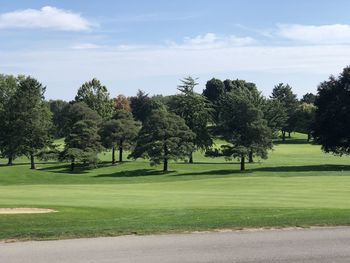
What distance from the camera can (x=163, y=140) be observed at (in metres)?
58.4

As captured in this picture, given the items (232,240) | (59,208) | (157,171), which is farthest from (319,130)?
(232,240)

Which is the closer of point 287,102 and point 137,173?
point 137,173

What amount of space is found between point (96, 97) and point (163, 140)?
46.2m

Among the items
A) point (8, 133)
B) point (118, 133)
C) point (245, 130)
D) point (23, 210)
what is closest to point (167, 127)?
point (245, 130)

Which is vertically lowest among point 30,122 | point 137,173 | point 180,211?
point 137,173

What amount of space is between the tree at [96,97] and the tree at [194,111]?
25.3 meters

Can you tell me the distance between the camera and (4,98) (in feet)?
264

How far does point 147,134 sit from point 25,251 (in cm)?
4895

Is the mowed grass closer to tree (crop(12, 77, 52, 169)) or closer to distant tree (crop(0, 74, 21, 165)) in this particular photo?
tree (crop(12, 77, 52, 169))

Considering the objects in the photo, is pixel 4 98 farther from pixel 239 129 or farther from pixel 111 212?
pixel 111 212

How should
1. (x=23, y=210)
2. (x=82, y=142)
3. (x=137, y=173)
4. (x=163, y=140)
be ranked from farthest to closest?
(x=82, y=142)
(x=163, y=140)
(x=137, y=173)
(x=23, y=210)

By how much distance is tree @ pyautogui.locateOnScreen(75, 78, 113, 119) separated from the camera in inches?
3949

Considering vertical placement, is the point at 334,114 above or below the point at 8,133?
above

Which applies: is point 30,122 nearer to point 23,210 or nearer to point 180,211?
point 23,210
